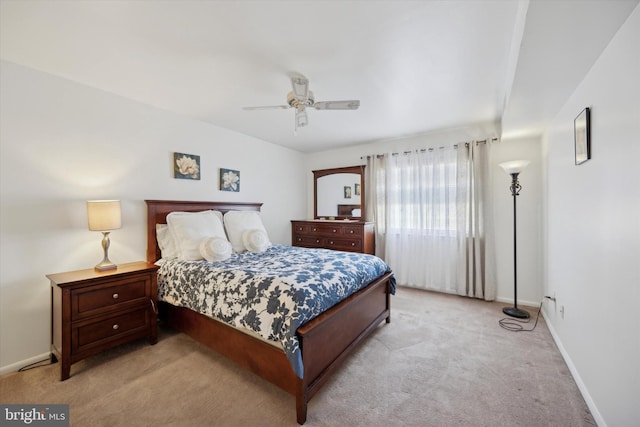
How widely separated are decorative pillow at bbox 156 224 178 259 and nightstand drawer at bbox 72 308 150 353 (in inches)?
25.5

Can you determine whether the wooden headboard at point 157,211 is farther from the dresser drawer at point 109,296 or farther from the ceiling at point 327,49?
the ceiling at point 327,49

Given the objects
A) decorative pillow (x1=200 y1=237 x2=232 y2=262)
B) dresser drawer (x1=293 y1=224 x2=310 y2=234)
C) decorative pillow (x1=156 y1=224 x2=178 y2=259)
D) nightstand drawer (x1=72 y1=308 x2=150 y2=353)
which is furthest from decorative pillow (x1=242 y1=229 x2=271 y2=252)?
dresser drawer (x1=293 y1=224 x2=310 y2=234)

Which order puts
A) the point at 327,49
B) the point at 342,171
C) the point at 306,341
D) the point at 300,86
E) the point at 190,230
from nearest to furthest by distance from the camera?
the point at 306,341 < the point at 327,49 < the point at 300,86 < the point at 190,230 < the point at 342,171

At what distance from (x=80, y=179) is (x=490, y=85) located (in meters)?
4.02

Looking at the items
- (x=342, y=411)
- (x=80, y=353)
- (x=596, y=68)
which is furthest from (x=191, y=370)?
(x=596, y=68)

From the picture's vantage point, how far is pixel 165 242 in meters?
2.86

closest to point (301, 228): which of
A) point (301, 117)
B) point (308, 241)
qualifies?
point (308, 241)

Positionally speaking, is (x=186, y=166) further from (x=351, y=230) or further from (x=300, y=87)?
(x=351, y=230)

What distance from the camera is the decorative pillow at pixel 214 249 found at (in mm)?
2508

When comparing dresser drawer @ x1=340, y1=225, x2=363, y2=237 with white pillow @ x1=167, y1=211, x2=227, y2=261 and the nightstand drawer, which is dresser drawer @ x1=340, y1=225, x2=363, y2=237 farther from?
the nightstand drawer

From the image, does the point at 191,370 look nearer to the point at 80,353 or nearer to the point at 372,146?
the point at 80,353

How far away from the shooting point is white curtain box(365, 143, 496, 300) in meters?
3.52

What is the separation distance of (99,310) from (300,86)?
252 centimetres

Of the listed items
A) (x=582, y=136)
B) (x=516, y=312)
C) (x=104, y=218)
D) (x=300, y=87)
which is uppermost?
(x=300, y=87)
